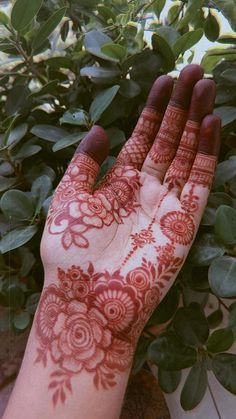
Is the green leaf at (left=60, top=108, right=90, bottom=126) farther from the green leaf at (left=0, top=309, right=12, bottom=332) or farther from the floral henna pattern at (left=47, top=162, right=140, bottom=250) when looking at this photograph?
the green leaf at (left=0, top=309, right=12, bottom=332)

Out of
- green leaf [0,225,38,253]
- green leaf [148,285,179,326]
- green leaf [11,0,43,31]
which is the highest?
green leaf [11,0,43,31]

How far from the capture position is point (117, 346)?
1.84 feet

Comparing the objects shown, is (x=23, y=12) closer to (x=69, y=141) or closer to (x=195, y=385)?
(x=69, y=141)

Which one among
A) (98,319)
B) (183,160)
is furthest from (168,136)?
(98,319)

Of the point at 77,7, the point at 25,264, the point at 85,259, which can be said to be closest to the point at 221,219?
the point at 85,259

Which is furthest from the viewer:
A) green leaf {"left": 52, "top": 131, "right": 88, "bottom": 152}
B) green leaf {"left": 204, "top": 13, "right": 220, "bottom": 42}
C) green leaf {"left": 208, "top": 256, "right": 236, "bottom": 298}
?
green leaf {"left": 204, "top": 13, "right": 220, "bottom": 42}

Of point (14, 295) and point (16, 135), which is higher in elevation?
point (16, 135)

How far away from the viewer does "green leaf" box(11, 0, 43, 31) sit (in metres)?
0.63

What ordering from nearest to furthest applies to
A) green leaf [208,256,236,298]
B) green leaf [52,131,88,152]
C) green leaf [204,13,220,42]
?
green leaf [208,256,236,298] → green leaf [52,131,88,152] → green leaf [204,13,220,42]

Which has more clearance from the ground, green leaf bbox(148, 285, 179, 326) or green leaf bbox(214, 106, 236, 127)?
green leaf bbox(214, 106, 236, 127)

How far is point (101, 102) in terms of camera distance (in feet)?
2.08

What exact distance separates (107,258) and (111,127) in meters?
0.21

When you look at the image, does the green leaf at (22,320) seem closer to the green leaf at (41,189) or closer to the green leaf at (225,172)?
the green leaf at (41,189)

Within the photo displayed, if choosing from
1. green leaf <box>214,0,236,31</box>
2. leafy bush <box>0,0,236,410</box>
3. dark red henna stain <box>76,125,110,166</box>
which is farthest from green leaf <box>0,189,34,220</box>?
green leaf <box>214,0,236,31</box>
